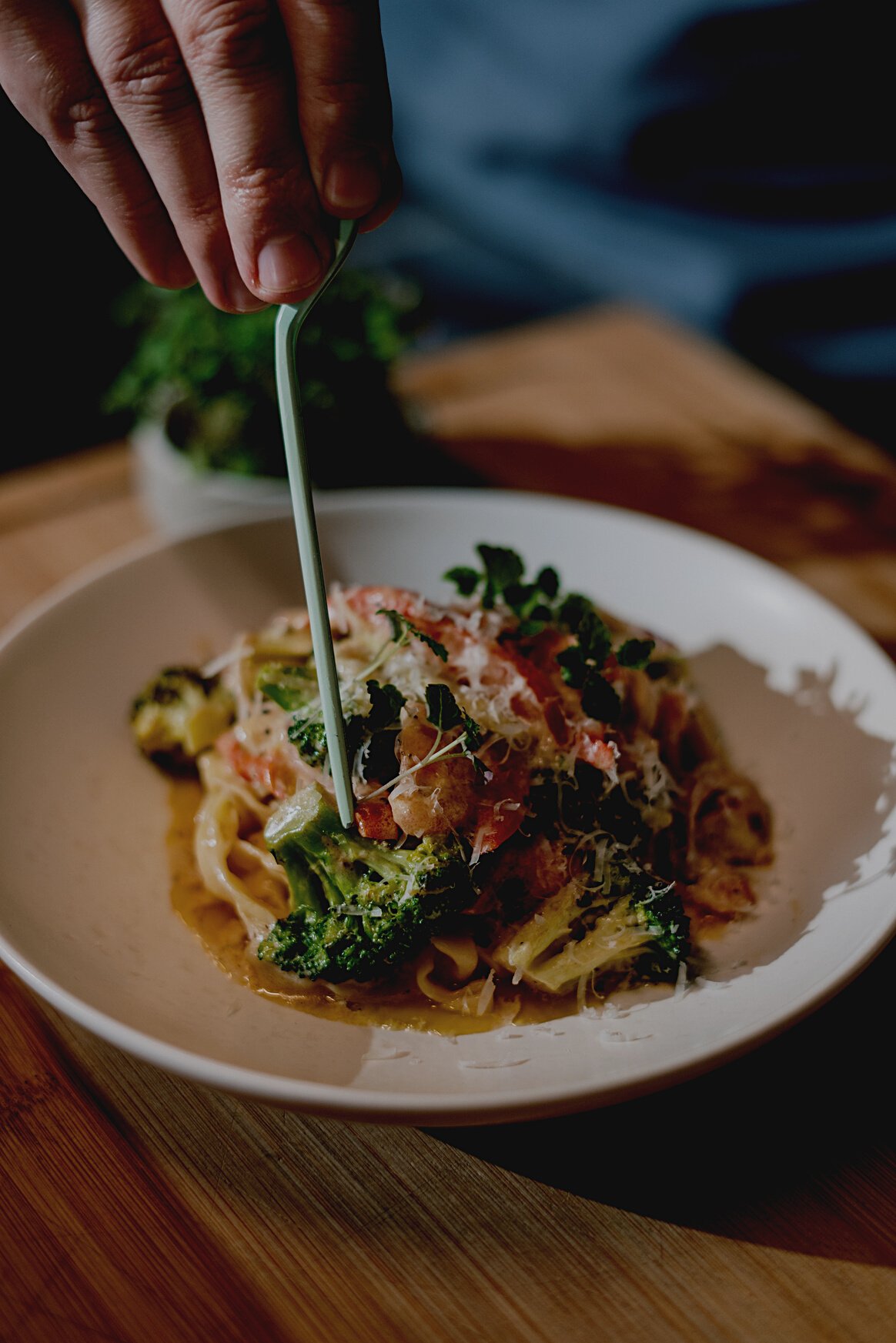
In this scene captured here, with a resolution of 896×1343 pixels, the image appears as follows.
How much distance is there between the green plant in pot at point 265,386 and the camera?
286 cm

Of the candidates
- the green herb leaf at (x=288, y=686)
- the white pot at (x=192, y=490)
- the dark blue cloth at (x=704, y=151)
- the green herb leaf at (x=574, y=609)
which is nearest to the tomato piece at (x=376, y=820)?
the green herb leaf at (x=288, y=686)

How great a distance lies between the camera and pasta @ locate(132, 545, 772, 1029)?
1.74 meters

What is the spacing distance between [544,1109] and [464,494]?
1550mm

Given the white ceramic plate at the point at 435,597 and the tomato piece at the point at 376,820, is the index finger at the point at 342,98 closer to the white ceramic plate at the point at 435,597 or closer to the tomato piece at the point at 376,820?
the tomato piece at the point at 376,820

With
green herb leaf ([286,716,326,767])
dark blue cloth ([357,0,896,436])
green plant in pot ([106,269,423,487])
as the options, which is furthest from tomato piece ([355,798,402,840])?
dark blue cloth ([357,0,896,436])

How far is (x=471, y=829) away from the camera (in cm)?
176

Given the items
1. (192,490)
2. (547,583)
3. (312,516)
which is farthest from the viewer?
(192,490)

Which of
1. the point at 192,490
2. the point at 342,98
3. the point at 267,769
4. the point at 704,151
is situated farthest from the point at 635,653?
the point at 704,151

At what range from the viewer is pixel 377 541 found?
8.46 ft

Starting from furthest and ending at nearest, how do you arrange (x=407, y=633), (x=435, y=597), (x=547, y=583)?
(x=435, y=597) → (x=547, y=583) → (x=407, y=633)

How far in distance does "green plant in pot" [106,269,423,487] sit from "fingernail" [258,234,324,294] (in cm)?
137

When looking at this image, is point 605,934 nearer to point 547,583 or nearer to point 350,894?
point 350,894

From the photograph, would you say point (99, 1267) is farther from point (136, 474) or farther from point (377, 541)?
point (136, 474)

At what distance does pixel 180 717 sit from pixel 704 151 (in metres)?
3.39
